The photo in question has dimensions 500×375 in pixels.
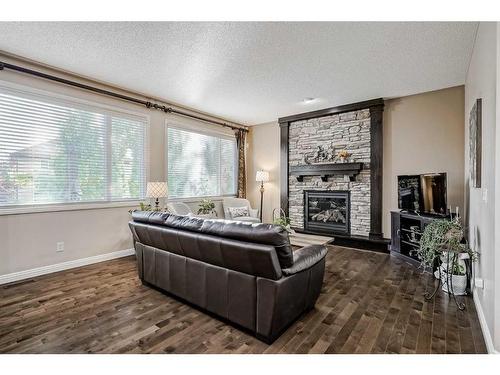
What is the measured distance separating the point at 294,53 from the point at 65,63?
290cm

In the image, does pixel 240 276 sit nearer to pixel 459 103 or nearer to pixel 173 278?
pixel 173 278

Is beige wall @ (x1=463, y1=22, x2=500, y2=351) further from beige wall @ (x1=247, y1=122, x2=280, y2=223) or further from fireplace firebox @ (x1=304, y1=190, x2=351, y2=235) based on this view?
beige wall @ (x1=247, y1=122, x2=280, y2=223)

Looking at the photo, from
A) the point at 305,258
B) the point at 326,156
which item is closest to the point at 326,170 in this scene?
the point at 326,156

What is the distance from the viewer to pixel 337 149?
532 cm

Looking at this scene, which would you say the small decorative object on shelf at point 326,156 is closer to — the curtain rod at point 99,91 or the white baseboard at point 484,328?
the curtain rod at point 99,91

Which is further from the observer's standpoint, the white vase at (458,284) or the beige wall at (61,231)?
the beige wall at (61,231)

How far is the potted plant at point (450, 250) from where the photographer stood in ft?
8.92

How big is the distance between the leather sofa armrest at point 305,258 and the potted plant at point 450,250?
132 cm

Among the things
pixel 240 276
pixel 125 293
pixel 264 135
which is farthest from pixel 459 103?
pixel 125 293

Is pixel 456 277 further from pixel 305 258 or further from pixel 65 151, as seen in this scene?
pixel 65 151

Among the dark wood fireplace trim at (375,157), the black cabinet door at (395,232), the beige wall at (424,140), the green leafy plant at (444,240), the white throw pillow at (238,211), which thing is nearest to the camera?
the green leafy plant at (444,240)

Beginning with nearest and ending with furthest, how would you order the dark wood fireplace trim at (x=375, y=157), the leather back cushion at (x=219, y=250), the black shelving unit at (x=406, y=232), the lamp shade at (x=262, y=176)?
the leather back cushion at (x=219, y=250) < the black shelving unit at (x=406, y=232) < the dark wood fireplace trim at (x=375, y=157) < the lamp shade at (x=262, y=176)

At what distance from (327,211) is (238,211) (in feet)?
6.24

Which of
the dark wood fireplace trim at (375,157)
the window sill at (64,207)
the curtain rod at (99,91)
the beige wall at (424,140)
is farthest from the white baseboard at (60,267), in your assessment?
the beige wall at (424,140)
